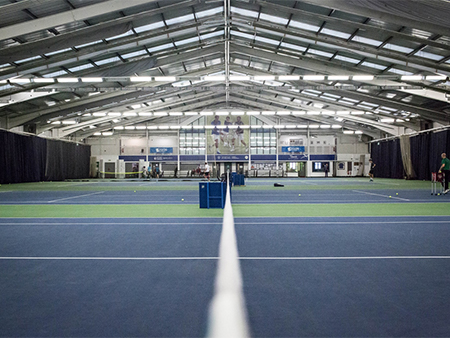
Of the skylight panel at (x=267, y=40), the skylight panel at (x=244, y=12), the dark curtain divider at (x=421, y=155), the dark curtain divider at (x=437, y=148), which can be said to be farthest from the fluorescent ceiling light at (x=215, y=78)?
the dark curtain divider at (x=421, y=155)

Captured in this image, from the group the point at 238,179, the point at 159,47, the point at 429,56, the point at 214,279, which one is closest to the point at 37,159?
the point at 159,47

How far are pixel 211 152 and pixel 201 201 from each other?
34.1 meters

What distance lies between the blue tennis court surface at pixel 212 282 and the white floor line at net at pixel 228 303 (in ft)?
0.23

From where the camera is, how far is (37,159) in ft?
104

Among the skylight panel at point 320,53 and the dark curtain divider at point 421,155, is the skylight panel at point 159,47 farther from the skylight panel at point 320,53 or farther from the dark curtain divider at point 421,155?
the dark curtain divider at point 421,155

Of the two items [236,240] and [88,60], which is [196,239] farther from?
[88,60]

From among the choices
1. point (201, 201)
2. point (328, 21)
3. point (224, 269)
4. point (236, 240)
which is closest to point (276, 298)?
point (224, 269)

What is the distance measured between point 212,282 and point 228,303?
1.92 feet

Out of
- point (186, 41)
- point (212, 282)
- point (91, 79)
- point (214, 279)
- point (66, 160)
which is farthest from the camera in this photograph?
point (66, 160)

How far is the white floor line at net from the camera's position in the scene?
2369 mm

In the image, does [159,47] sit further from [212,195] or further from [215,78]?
[212,195]

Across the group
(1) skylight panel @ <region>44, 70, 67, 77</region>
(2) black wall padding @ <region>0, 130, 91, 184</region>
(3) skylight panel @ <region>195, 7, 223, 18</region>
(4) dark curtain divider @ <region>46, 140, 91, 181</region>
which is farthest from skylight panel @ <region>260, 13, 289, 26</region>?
(4) dark curtain divider @ <region>46, 140, 91, 181</region>

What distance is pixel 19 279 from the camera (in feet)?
11.6

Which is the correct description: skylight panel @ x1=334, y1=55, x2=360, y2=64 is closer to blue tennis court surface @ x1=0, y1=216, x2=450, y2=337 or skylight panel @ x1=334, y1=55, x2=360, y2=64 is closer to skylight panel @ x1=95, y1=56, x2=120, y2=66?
skylight panel @ x1=95, y1=56, x2=120, y2=66
